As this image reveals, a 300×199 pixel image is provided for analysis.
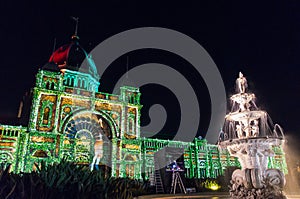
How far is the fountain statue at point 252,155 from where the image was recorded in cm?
980

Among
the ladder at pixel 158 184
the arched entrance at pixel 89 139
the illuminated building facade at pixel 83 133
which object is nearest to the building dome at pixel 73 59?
the illuminated building facade at pixel 83 133

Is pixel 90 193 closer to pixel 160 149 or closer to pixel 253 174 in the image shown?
pixel 253 174

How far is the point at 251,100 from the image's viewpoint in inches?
518

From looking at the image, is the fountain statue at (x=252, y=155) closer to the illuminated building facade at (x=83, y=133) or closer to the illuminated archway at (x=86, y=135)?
the illuminated building facade at (x=83, y=133)

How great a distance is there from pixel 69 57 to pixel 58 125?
12514mm

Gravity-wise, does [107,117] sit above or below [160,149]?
above

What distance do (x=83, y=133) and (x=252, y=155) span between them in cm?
2120

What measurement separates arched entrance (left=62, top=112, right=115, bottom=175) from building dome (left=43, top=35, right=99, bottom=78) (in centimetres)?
902

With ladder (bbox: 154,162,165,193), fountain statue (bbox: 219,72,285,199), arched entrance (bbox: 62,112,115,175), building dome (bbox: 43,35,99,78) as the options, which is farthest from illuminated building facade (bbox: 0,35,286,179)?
fountain statue (bbox: 219,72,285,199)

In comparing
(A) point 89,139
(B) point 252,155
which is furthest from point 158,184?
(A) point 89,139

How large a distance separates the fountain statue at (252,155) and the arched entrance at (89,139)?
58.0 ft

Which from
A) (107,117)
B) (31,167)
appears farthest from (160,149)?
(31,167)

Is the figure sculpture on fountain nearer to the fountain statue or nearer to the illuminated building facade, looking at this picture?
the fountain statue

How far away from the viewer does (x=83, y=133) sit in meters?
27.8
